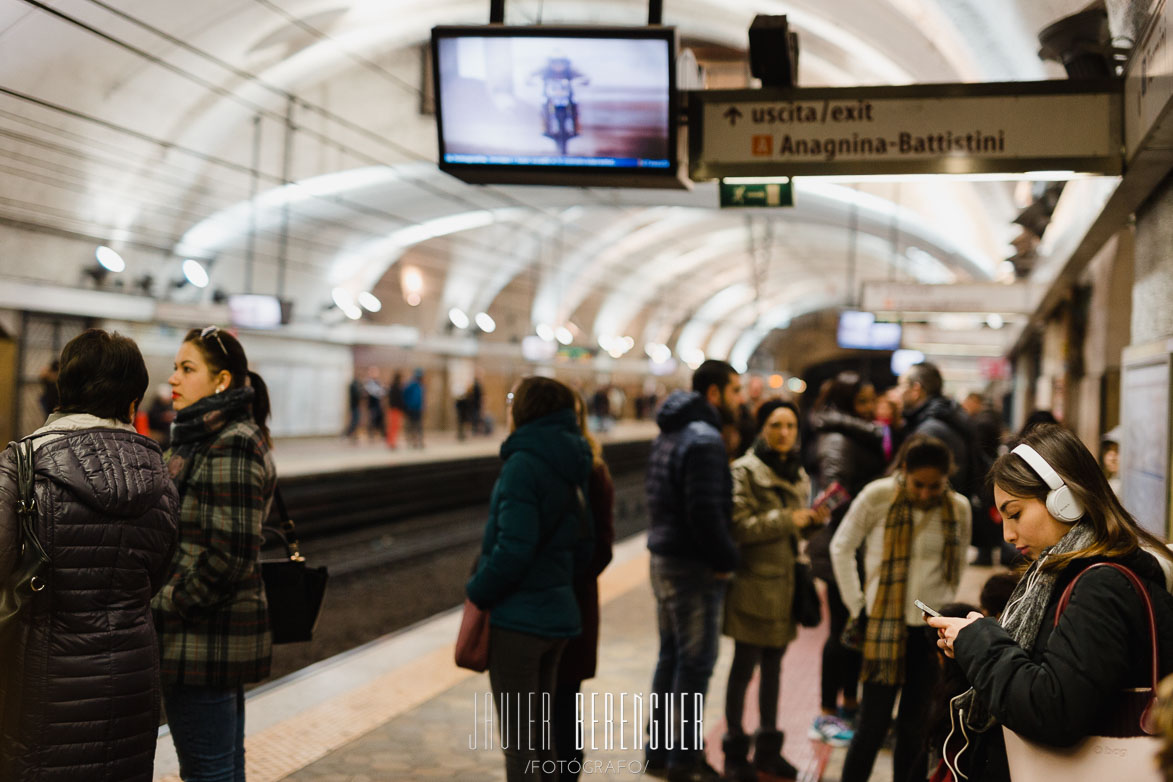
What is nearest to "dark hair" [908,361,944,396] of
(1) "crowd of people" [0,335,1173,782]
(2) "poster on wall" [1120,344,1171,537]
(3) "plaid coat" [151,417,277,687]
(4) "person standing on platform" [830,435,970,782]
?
(1) "crowd of people" [0,335,1173,782]

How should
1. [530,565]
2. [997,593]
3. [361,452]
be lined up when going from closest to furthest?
1. [997,593]
2. [530,565]
3. [361,452]

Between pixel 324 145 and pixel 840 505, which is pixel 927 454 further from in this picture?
pixel 324 145

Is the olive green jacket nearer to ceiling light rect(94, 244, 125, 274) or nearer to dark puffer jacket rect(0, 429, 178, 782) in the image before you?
dark puffer jacket rect(0, 429, 178, 782)

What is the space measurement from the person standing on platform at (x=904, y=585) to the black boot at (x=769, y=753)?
0.62m

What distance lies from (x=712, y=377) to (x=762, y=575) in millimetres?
895

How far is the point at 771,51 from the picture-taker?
12.9 feet

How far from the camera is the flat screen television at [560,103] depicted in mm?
3965

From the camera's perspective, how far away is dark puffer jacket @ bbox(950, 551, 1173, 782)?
1.69 m

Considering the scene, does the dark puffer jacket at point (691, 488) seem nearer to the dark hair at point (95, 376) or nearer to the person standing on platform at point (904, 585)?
the person standing on platform at point (904, 585)

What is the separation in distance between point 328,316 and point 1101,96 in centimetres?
2235

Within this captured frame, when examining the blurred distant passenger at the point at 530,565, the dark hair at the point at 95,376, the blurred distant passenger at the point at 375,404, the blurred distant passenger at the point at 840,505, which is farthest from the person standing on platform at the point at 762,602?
the blurred distant passenger at the point at 375,404

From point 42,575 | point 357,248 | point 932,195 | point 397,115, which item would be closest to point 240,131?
point 397,115

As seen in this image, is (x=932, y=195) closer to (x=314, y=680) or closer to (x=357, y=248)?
(x=357, y=248)

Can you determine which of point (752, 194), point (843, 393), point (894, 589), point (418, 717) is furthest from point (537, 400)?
point (752, 194)
